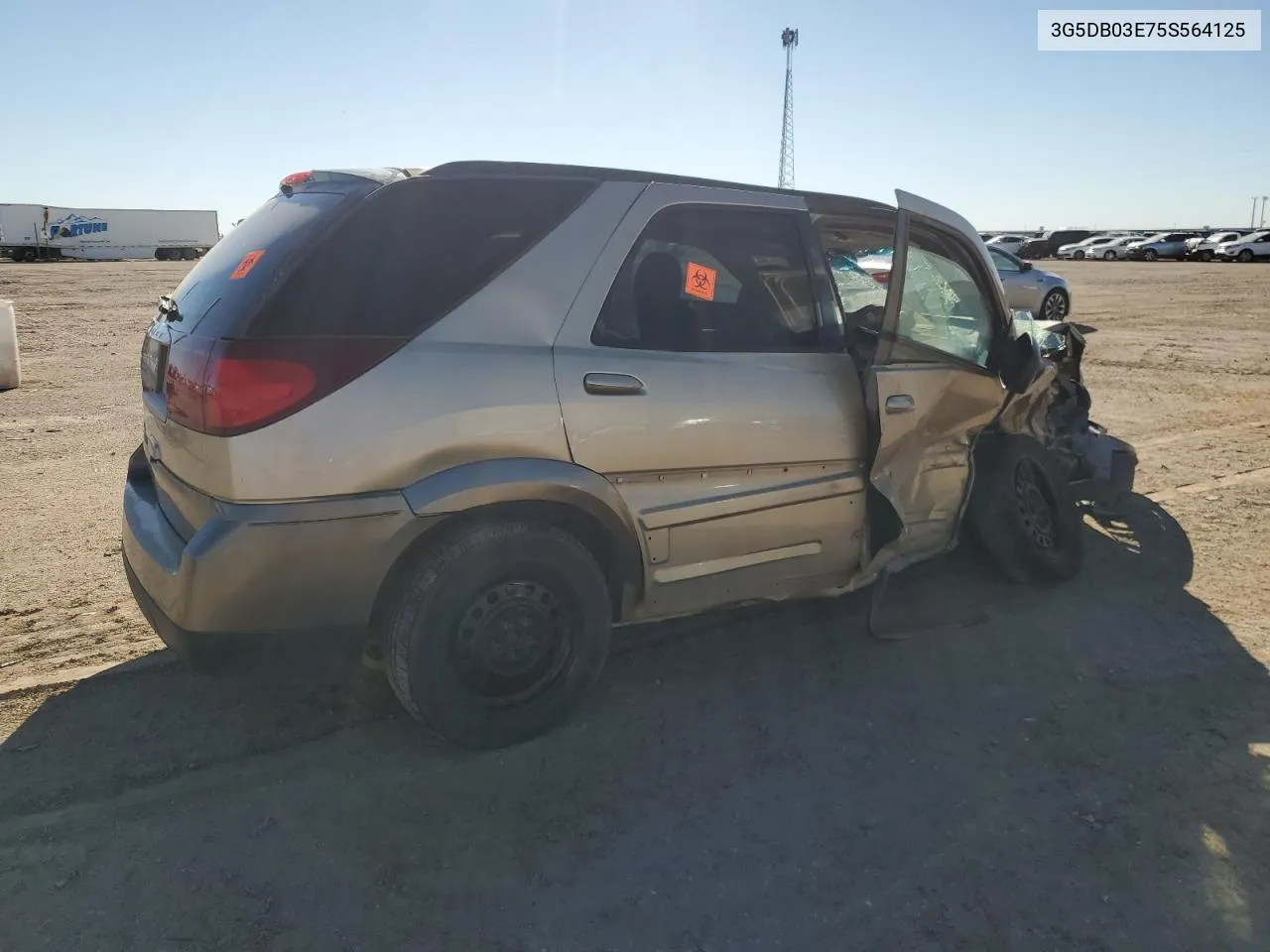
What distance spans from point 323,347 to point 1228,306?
2260 centimetres

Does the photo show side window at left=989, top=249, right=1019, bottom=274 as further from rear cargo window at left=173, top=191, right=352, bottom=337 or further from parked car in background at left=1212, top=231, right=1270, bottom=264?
parked car in background at left=1212, top=231, right=1270, bottom=264

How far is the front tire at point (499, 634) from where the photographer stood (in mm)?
2846

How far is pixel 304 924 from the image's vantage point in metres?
2.30

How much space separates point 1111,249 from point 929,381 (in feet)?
182

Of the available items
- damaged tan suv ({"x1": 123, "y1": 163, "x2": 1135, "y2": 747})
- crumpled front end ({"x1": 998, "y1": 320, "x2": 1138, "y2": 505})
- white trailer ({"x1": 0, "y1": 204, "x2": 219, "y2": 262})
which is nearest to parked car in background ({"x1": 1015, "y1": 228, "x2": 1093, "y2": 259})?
white trailer ({"x1": 0, "y1": 204, "x2": 219, "y2": 262})

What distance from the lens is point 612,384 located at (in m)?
3.02

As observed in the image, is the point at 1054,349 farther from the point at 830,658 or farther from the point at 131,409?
the point at 131,409

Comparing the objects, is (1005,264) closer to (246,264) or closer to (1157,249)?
(246,264)

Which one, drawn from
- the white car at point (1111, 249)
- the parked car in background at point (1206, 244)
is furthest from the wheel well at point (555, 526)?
the white car at point (1111, 249)

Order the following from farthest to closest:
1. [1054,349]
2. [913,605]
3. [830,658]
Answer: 1. [1054,349]
2. [913,605]
3. [830,658]

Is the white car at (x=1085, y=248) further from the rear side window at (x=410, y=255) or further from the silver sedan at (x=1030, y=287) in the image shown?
the rear side window at (x=410, y=255)

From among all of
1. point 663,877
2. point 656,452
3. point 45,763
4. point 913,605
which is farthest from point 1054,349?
point 45,763

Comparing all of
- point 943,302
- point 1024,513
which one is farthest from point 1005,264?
point 943,302

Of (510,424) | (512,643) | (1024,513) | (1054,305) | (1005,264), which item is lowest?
(512,643)
